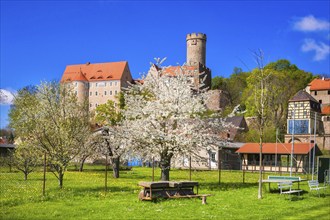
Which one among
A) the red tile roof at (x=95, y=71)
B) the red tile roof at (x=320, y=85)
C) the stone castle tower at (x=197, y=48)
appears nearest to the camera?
the red tile roof at (x=320, y=85)

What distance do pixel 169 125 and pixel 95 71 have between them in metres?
92.3

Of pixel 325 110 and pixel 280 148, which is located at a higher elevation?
pixel 325 110

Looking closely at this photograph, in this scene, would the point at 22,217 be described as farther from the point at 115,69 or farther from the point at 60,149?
the point at 115,69

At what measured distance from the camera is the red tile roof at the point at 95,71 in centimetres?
10918

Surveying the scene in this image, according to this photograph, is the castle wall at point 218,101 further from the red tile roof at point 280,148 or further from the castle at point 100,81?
the red tile roof at point 280,148

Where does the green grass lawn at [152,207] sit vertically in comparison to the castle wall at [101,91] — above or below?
below

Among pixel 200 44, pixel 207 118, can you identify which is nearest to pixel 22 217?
pixel 207 118

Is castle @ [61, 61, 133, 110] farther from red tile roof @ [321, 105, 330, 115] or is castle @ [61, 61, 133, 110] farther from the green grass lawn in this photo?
the green grass lawn

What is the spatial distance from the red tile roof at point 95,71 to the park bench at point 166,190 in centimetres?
9202

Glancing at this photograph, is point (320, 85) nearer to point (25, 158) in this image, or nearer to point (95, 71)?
point (95, 71)

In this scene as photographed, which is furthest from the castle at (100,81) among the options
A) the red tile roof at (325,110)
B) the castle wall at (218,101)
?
the red tile roof at (325,110)

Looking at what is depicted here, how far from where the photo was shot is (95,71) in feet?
369

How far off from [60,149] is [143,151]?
16.0ft

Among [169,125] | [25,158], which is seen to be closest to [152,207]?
[169,125]
